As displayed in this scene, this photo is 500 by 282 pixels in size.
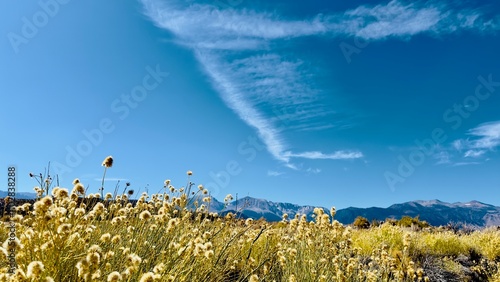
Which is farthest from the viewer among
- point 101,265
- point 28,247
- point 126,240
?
point 126,240

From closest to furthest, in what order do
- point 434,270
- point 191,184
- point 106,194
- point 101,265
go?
point 101,265, point 106,194, point 191,184, point 434,270

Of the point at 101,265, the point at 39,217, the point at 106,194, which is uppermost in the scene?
the point at 106,194

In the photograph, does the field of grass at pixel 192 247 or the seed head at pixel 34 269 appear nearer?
the seed head at pixel 34 269

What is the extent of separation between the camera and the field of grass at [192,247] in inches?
89.0

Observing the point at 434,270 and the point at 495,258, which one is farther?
the point at 495,258

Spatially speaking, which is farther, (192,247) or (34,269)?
(192,247)

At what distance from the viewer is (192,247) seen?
255 cm

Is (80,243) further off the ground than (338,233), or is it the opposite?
(338,233)

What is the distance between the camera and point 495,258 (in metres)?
10.1

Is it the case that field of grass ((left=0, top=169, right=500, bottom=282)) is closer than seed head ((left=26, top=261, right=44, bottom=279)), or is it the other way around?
seed head ((left=26, top=261, right=44, bottom=279))

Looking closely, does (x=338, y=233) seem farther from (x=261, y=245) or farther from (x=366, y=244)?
(x=366, y=244)

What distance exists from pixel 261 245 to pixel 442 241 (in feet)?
19.0

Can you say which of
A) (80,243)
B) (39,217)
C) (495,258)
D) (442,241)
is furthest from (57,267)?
(495,258)

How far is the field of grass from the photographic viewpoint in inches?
89.0
